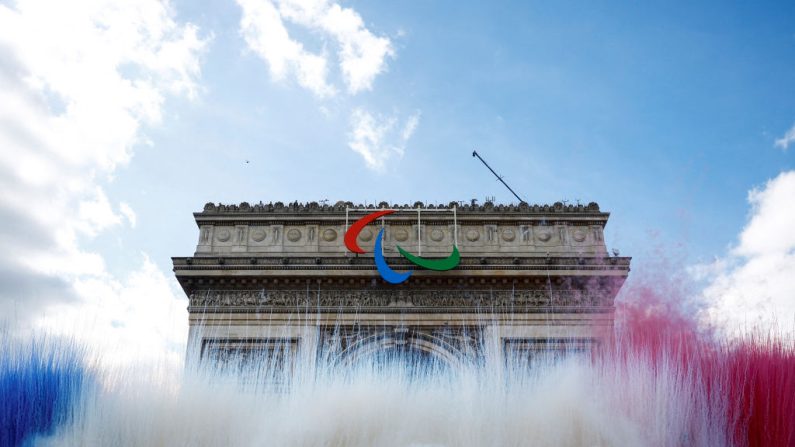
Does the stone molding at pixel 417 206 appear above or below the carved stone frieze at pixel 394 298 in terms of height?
above

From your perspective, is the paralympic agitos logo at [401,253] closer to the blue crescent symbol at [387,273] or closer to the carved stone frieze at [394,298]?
the blue crescent symbol at [387,273]

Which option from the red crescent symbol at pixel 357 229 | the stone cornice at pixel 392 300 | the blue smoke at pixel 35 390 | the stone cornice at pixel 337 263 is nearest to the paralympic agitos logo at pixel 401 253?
the red crescent symbol at pixel 357 229

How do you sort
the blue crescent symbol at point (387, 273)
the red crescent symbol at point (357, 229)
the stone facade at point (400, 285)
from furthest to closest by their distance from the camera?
the red crescent symbol at point (357, 229) → the blue crescent symbol at point (387, 273) → the stone facade at point (400, 285)

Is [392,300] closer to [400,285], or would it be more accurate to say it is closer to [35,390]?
[400,285]

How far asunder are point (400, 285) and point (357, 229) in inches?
103

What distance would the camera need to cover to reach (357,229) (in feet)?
80.3

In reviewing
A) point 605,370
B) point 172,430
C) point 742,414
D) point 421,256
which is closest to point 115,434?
point 172,430

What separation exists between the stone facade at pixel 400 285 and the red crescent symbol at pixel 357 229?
360 mm

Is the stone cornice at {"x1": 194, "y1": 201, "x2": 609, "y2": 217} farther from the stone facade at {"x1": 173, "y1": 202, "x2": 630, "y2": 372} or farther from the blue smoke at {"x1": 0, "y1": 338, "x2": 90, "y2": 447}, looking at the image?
the blue smoke at {"x1": 0, "y1": 338, "x2": 90, "y2": 447}

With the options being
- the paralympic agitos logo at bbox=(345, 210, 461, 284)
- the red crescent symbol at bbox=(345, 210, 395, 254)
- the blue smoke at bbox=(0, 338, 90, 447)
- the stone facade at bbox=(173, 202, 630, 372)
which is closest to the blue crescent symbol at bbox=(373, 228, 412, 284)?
the paralympic agitos logo at bbox=(345, 210, 461, 284)

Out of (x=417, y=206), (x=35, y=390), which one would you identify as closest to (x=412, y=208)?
(x=417, y=206)

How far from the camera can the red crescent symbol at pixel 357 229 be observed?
24031 millimetres

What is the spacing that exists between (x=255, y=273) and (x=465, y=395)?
15638 mm

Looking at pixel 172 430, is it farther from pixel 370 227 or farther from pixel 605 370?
pixel 370 227
